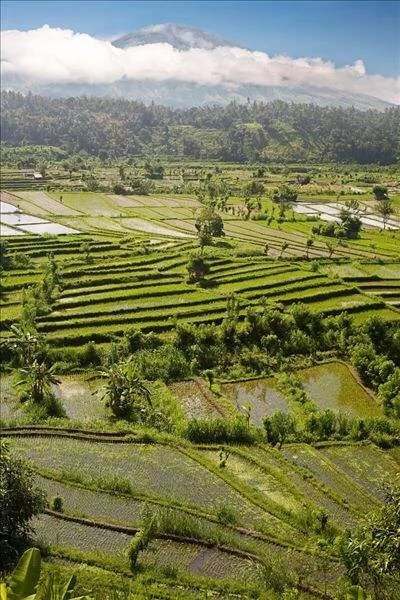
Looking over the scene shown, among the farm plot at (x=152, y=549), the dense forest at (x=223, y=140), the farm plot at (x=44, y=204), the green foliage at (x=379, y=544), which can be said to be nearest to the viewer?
the green foliage at (x=379, y=544)

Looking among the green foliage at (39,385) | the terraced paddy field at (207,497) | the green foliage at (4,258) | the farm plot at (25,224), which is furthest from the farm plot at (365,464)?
the farm plot at (25,224)

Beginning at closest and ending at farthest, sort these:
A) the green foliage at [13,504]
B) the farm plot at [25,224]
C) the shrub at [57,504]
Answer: the green foliage at [13,504] → the shrub at [57,504] → the farm plot at [25,224]

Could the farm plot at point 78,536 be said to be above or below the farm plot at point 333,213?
below

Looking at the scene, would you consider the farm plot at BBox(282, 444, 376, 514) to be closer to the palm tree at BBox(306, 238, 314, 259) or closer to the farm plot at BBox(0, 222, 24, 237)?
the palm tree at BBox(306, 238, 314, 259)

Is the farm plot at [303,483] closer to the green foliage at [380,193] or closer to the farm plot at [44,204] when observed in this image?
the farm plot at [44,204]

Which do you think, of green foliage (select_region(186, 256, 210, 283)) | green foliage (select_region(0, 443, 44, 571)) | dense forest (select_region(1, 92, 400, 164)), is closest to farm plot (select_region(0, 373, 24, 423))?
green foliage (select_region(0, 443, 44, 571))

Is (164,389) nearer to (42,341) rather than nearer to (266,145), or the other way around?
(42,341)

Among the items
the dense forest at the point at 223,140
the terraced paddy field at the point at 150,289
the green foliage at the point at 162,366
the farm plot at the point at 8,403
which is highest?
the dense forest at the point at 223,140
